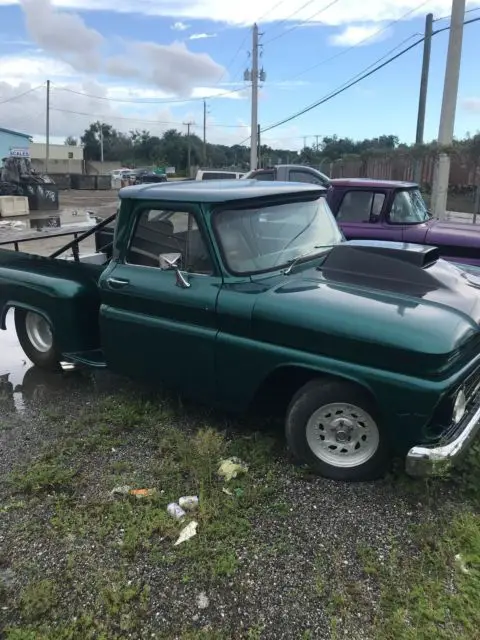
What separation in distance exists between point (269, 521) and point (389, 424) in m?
0.85

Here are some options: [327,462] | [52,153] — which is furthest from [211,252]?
[52,153]

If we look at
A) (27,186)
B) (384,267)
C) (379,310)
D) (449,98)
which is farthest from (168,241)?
(27,186)

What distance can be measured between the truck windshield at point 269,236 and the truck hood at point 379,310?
0.22 meters

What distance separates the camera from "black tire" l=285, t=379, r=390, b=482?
127 inches

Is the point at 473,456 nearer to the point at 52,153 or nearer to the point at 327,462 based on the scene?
the point at 327,462

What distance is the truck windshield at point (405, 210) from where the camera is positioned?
283 inches

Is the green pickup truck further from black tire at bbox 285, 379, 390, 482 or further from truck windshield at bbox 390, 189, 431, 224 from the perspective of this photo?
truck windshield at bbox 390, 189, 431, 224

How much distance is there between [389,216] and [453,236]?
0.85m

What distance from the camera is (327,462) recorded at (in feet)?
11.2

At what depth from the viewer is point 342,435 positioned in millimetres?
3340

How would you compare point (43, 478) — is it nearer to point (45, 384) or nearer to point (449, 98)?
point (45, 384)

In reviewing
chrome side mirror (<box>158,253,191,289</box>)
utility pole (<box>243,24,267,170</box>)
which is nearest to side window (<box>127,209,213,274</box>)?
chrome side mirror (<box>158,253,191,289</box>)

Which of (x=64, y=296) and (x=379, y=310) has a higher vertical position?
(x=379, y=310)

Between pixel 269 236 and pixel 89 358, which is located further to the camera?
pixel 89 358
